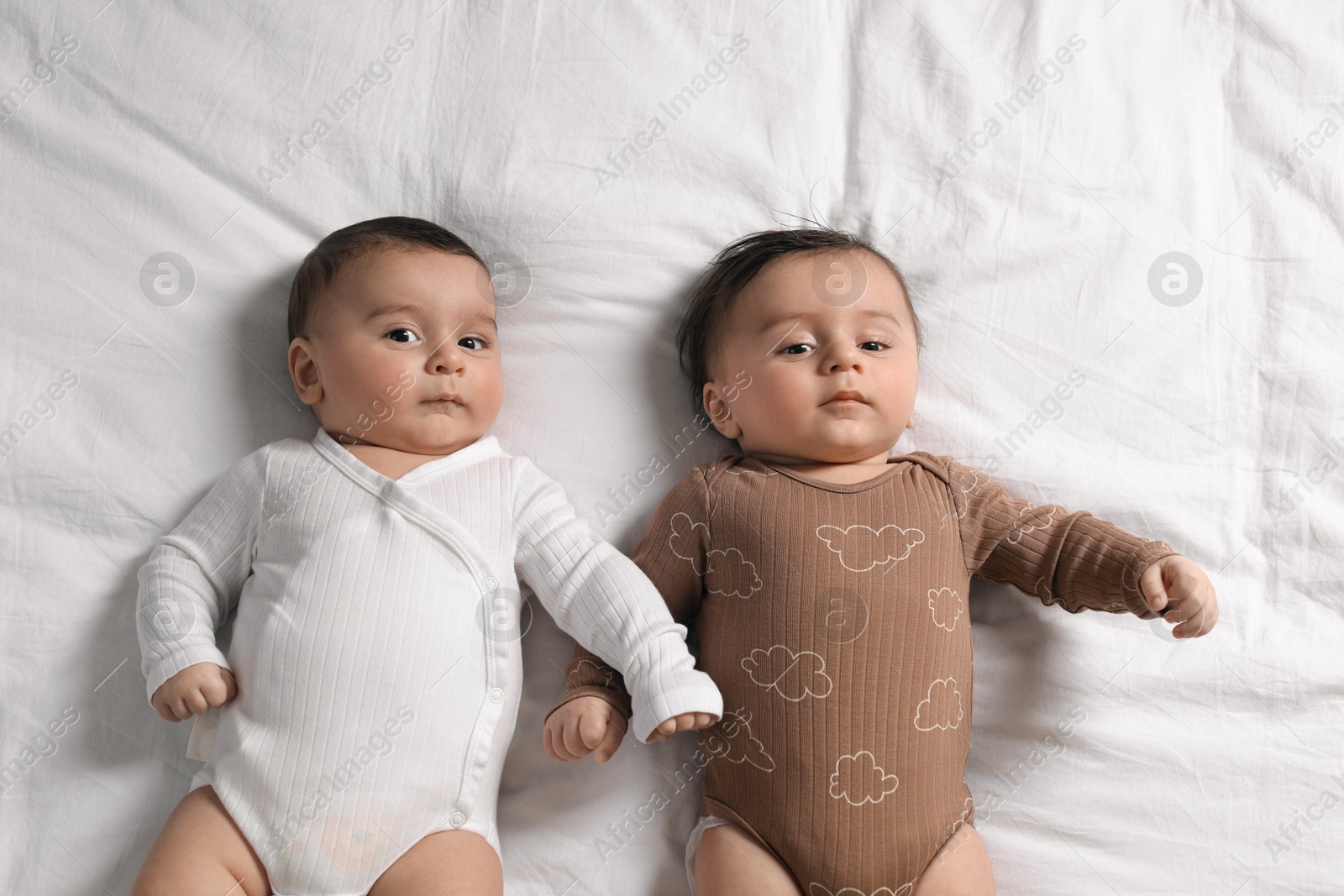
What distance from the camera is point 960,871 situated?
1.23 m

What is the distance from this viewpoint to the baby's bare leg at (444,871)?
3.84 feet

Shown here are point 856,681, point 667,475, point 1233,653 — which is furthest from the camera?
point 667,475

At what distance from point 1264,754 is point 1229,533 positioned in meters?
0.30

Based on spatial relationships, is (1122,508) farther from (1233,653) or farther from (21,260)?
(21,260)

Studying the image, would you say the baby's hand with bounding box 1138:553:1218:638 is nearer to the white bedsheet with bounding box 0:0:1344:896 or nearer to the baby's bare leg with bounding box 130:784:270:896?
the white bedsheet with bounding box 0:0:1344:896

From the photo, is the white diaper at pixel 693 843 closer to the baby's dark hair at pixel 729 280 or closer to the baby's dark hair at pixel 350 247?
the baby's dark hair at pixel 729 280

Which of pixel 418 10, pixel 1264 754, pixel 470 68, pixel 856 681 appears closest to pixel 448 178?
pixel 470 68

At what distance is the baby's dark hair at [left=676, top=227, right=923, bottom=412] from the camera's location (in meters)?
1.42

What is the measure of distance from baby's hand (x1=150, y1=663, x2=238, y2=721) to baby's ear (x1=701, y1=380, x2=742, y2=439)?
740 millimetres

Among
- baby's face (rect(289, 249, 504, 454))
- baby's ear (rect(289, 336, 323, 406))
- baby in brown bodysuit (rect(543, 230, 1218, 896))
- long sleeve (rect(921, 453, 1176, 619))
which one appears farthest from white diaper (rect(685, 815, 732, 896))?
baby's ear (rect(289, 336, 323, 406))

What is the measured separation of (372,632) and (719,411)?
0.56 meters

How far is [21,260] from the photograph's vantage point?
1.49 metres

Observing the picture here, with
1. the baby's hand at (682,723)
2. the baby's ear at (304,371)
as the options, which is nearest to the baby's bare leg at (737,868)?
the baby's hand at (682,723)

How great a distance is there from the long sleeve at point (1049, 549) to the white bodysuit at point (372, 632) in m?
0.43
